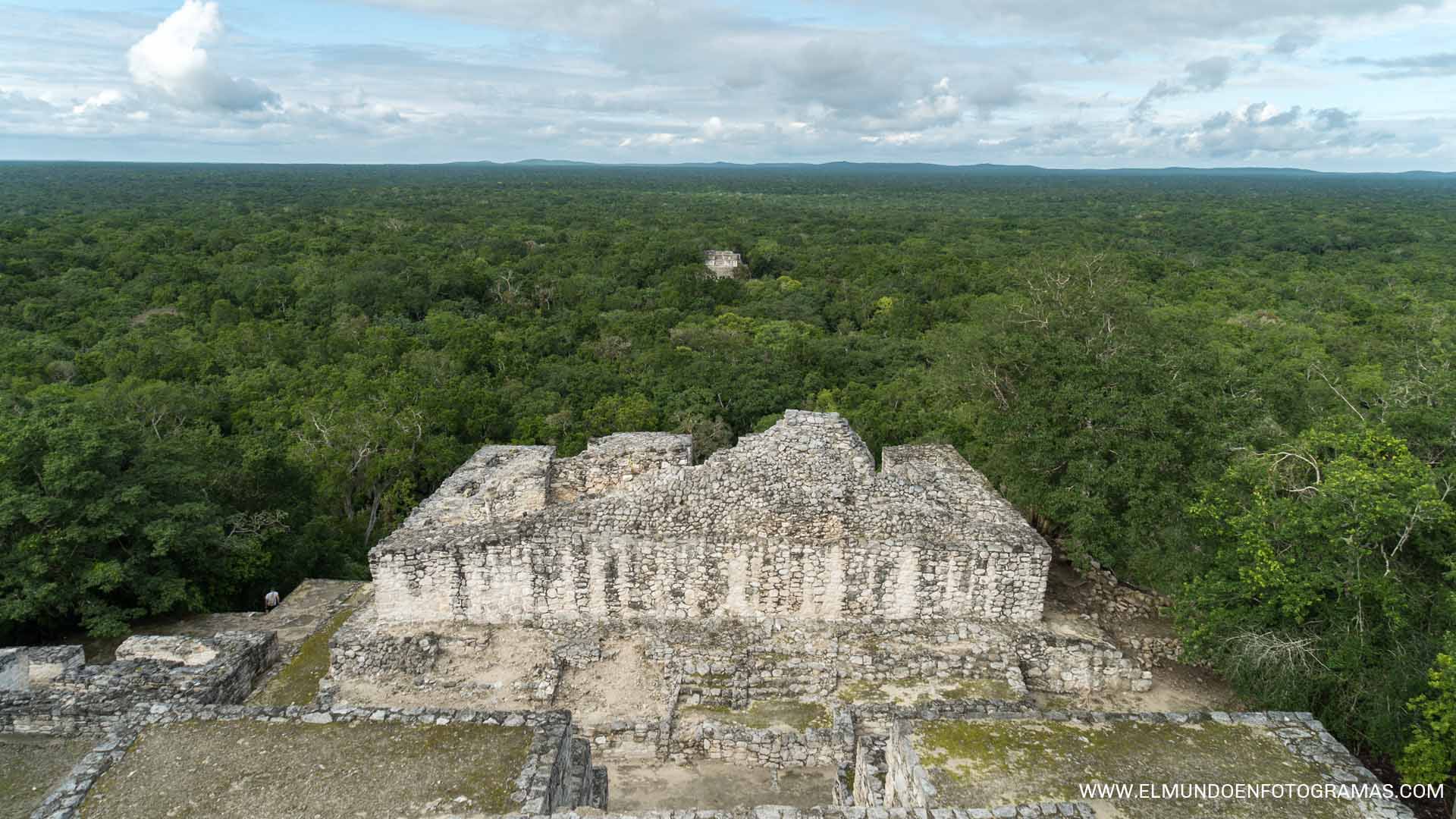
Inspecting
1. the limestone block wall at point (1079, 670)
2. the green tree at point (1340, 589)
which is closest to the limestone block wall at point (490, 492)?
the limestone block wall at point (1079, 670)

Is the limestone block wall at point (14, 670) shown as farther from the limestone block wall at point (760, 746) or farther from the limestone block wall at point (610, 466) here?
the limestone block wall at point (760, 746)

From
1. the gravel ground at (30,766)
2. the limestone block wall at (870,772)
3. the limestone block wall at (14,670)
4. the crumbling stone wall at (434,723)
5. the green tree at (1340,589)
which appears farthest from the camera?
the limestone block wall at (14,670)

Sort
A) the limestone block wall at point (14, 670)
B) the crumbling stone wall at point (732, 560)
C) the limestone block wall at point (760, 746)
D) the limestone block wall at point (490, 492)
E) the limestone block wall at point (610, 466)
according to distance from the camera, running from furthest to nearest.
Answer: the limestone block wall at point (610, 466)
the limestone block wall at point (490, 492)
the crumbling stone wall at point (732, 560)
the limestone block wall at point (14, 670)
the limestone block wall at point (760, 746)

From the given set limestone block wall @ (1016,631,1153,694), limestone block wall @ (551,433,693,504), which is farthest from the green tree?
limestone block wall @ (551,433,693,504)

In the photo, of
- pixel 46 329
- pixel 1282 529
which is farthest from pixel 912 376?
pixel 46 329

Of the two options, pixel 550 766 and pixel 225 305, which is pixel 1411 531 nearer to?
pixel 550 766

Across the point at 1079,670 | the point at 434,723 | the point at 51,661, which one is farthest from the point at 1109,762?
the point at 51,661

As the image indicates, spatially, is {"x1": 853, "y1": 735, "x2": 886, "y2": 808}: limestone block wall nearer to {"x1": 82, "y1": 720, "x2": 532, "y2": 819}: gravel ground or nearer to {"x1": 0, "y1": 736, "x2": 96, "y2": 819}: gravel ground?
{"x1": 82, "y1": 720, "x2": 532, "y2": 819}: gravel ground
